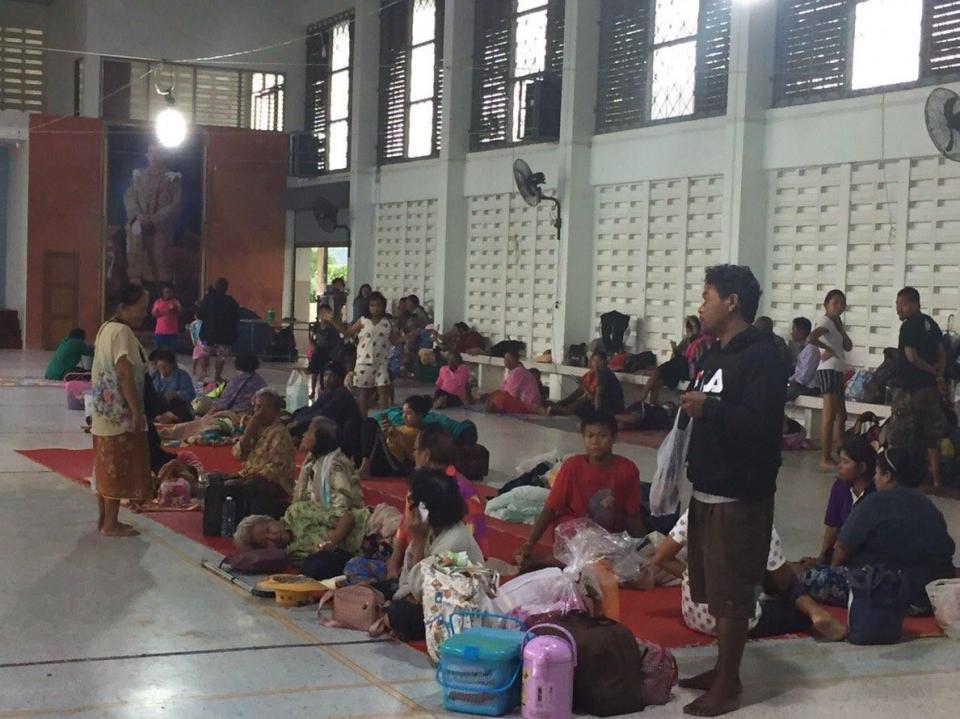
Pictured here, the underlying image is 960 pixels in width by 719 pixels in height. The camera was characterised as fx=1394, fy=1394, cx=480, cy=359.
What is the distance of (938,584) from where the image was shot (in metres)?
6.92

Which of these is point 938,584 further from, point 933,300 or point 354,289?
point 354,289

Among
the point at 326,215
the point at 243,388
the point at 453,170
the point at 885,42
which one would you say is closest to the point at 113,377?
the point at 243,388

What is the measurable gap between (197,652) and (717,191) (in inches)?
484

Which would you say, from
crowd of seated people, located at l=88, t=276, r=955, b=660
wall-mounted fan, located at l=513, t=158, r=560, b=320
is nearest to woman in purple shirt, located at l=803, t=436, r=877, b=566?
crowd of seated people, located at l=88, t=276, r=955, b=660

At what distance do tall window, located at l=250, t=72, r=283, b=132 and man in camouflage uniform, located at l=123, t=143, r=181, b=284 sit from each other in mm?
2992

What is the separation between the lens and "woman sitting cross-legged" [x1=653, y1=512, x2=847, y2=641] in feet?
21.7

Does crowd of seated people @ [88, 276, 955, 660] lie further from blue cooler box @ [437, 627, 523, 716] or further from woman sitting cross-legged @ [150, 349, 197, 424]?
woman sitting cross-legged @ [150, 349, 197, 424]

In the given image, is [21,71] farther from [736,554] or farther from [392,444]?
[736,554]

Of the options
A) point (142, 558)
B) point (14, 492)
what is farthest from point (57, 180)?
point (142, 558)

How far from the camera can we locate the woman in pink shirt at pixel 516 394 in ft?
59.0

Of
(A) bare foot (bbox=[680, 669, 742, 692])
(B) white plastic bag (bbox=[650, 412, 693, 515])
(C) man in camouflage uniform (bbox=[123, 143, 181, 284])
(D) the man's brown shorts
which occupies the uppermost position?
(C) man in camouflage uniform (bbox=[123, 143, 181, 284])

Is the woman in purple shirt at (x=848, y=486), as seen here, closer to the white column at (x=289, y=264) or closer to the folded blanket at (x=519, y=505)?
the folded blanket at (x=519, y=505)

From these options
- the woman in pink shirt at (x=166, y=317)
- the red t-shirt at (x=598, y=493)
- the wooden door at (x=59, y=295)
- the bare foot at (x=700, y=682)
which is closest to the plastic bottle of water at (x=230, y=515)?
the red t-shirt at (x=598, y=493)

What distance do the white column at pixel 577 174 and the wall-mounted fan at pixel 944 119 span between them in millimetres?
8247
